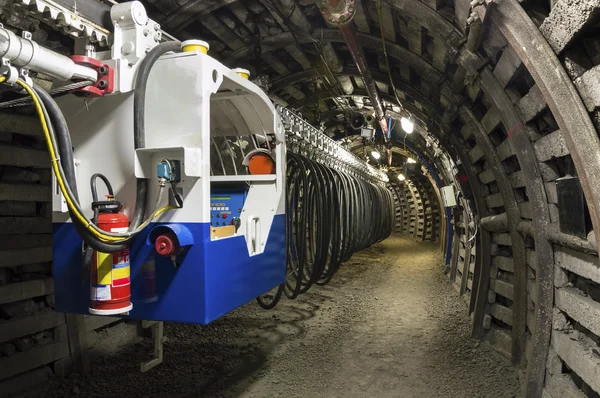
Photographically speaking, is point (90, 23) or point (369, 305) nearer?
point (90, 23)

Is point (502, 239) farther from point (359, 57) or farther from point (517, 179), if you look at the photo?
point (359, 57)

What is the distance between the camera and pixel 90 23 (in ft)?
5.64

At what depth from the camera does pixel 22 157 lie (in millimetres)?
2951

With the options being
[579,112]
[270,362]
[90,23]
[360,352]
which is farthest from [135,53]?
[360,352]

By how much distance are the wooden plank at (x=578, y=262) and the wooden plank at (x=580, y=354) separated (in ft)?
1.36

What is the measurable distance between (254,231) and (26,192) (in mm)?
1890

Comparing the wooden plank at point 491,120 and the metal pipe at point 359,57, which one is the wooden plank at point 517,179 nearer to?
the wooden plank at point 491,120

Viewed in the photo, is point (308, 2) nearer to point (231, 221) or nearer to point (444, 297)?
point (231, 221)

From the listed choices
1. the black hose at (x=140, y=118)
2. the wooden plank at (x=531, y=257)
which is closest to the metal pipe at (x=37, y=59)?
the black hose at (x=140, y=118)

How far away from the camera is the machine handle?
230 centimetres

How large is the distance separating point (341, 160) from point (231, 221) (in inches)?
154

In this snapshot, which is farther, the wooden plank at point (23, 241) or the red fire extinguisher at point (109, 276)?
the wooden plank at point (23, 241)

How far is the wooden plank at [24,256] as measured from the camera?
2.83 metres

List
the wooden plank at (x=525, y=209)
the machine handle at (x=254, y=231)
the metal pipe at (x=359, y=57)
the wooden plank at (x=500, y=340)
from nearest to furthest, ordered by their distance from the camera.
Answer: the machine handle at (x=254, y=231), the wooden plank at (x=525, y=209), the metal pipe at (x=359, y=57), the wooden plank at (x=500, y=340)
